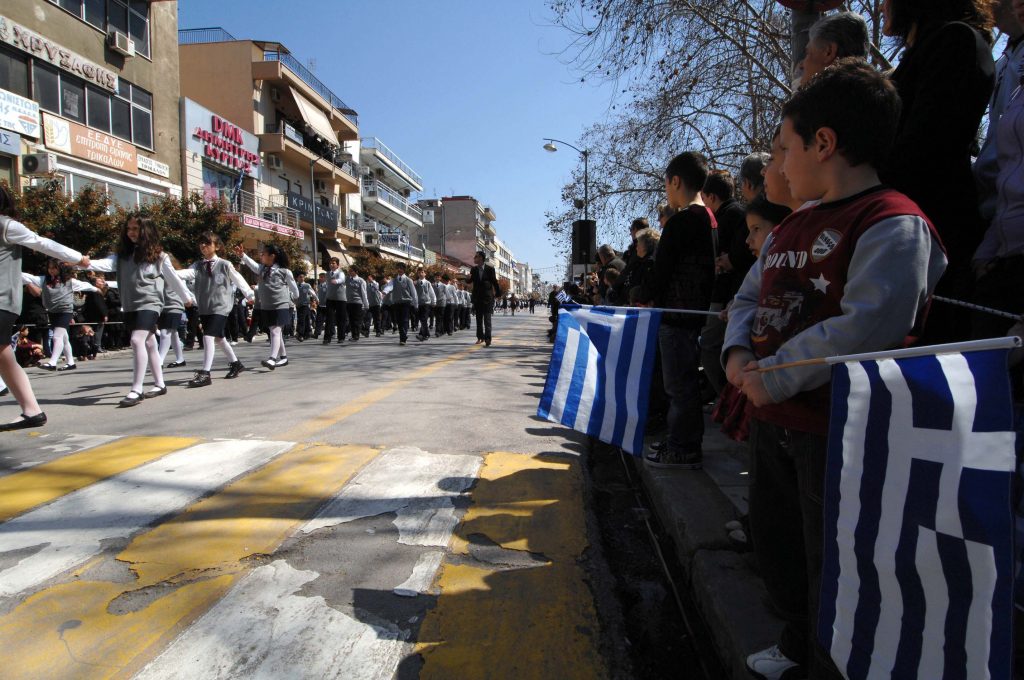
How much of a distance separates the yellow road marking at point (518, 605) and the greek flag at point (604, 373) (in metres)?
0.53

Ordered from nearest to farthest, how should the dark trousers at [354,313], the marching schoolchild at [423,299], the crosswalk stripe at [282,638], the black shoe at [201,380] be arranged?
the crosswalk stripe at [282,638]
the black shoe at [201,380]
the dark trousers at [354,313]
the marching schoolchild at [423,299]

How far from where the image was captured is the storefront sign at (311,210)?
36688 mm

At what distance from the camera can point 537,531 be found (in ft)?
9.53

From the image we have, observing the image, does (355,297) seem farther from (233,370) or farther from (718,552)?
(718,552)

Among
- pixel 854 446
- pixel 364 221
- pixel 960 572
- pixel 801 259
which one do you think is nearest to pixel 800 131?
pixel 801 259

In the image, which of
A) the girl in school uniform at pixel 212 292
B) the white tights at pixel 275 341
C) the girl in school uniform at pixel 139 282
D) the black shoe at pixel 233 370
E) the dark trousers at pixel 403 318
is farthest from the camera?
the dark trousers at pixel 403 318

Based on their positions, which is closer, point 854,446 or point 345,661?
point 854,446

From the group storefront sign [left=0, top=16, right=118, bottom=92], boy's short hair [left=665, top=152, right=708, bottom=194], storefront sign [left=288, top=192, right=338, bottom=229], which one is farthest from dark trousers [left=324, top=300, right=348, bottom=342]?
storefront sign [left=288, top=192, right=338, bottom=229]

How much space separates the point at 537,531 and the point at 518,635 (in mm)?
857

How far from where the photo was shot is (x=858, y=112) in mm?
1583

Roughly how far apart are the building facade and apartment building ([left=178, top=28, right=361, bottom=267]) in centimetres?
187

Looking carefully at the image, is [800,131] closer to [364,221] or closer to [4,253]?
[4,253]

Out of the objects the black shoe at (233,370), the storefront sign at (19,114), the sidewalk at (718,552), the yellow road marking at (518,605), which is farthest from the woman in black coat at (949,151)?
the storefront sign at (19,114)

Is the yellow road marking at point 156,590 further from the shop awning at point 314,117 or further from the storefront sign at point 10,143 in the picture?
the shop awning at point 314,117
